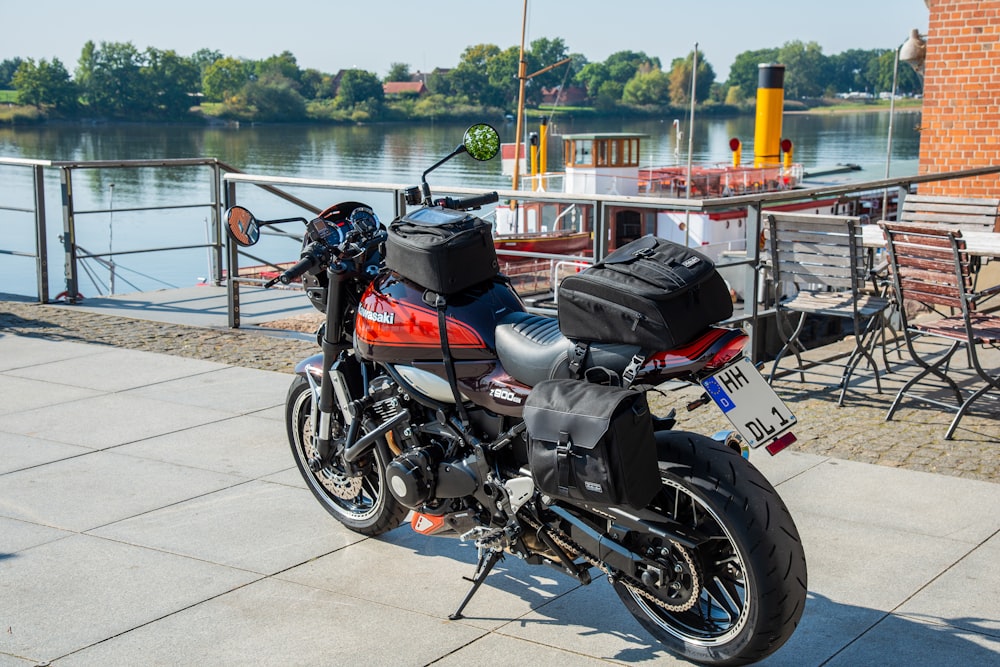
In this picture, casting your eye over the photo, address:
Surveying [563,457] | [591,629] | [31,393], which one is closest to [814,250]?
[591,629]

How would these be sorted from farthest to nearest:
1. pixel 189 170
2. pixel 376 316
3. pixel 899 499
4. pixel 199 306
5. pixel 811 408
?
pixel 189 170
pixel 199 306
pixel 811 408
pixel 899 499
pixel 376 316

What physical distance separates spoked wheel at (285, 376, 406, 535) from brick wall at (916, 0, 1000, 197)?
325 inches

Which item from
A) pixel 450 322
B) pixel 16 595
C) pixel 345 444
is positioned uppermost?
pixel 450 322

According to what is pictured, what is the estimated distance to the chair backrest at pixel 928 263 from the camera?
602cm

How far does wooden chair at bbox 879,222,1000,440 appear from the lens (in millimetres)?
6008

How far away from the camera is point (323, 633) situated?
3.79 m

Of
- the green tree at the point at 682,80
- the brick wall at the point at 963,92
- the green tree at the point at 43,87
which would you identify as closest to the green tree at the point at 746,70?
the green tree at the point at 682,80

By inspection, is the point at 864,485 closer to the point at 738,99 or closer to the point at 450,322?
the point at 450,322

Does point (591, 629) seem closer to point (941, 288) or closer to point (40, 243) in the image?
point (941, 288)

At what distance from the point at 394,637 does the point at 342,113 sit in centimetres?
8542

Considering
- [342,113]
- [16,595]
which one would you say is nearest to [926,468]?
[16,595]

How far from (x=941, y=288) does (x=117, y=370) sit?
196 inches

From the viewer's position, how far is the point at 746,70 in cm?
12219

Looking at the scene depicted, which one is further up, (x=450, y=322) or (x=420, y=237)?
(x=420, y=237)
